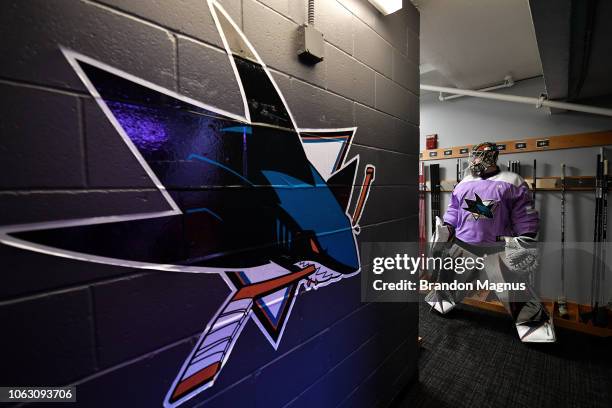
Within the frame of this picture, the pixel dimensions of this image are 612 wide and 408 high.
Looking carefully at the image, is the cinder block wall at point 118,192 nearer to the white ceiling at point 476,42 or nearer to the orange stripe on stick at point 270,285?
the orange stripe on stick at point 270,285

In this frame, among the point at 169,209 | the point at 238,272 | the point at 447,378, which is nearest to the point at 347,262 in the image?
the point at 238,272

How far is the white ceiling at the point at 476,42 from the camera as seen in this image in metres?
1.75

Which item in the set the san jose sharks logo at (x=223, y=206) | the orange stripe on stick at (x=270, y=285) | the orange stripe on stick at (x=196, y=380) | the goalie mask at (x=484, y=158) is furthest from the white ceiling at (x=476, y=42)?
the orange stripe on stick at (x=196, y=380)

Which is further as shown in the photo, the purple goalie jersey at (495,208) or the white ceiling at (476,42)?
the purple goalie jersey at (495,208)

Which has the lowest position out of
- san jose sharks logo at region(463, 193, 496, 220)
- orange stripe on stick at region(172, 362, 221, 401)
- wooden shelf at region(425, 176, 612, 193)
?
orange stripe on stick at region(172, 362, 221, 401)

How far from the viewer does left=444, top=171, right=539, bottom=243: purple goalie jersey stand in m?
2.31

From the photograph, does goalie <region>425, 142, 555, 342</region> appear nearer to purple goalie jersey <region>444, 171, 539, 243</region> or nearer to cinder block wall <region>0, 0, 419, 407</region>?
purple goalie jersey <region>444, 171, 539, 243</region>

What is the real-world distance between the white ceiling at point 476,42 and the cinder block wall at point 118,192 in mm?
1130

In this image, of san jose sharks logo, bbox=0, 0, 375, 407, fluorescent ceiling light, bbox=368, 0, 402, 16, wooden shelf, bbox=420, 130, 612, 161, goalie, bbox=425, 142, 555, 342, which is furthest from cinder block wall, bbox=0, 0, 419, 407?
wooden shelf, bbox=420, 130, 612, 161

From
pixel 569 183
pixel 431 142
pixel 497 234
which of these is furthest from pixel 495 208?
pixel 431 142

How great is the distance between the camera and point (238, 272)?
811 mm

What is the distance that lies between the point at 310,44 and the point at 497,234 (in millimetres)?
2406

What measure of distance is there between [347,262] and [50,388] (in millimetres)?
990

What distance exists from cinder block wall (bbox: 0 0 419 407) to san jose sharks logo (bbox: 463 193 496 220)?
2002 millimetres
